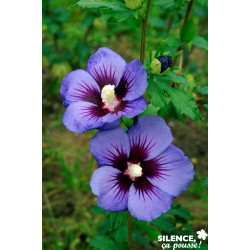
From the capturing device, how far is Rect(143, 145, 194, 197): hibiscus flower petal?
3.71 ft

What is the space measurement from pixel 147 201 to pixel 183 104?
350 millimetres

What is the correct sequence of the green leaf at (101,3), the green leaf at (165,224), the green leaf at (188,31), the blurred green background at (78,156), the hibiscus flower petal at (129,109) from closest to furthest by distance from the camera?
the hibiscus flower petal at (129,109) < the green leaf at (101,3) < the green leaf at (165,224) < the green leaf at (188,31) < the blurred green background at (78,156)

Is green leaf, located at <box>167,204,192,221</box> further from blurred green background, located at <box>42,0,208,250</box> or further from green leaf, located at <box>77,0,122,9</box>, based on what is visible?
green leaf, located at <box>77,0,122,9</box>

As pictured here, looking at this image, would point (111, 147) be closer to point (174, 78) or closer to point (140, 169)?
point (140, 169)

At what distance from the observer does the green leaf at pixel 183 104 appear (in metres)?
1.24

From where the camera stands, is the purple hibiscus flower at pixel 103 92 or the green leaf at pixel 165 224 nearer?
the purple hibiscus flower at pixel 103 92

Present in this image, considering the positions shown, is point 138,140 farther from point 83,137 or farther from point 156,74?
point 83,137

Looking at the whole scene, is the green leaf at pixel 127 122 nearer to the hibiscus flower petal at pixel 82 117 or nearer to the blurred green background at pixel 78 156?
the hibiscus flower petal at pixel 82 117

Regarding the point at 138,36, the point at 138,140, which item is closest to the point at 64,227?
the point at 138,140

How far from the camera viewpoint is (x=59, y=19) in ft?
7.88

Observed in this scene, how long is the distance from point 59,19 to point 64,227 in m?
1.30

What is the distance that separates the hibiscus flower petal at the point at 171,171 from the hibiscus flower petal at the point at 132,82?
203 mm

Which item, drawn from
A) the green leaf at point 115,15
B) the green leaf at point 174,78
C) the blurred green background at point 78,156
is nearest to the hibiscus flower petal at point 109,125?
the green leaf at point 174,78

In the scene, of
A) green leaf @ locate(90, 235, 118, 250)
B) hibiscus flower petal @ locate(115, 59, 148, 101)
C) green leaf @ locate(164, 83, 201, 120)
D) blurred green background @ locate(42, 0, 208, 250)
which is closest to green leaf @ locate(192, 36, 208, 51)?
blurred green background @ locate(42, 0, 208, 250)
